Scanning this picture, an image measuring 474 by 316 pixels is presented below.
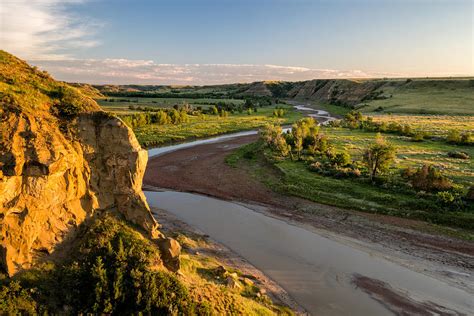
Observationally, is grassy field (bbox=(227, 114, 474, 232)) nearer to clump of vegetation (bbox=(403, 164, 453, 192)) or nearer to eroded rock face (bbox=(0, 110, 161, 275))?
clump of vegetation (bbox=(403, 164, 453, 192))

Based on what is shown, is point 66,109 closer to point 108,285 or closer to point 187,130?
point 108,285

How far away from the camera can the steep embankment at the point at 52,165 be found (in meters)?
11.8

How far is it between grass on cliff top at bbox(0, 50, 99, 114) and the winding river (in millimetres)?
13854

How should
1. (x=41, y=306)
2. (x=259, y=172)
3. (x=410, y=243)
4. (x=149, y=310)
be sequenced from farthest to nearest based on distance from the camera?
(x=259, y=172), (x=410, y=243), (x=149, y=310), (x=41, y=306)

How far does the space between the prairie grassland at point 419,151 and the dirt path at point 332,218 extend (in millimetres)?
13060

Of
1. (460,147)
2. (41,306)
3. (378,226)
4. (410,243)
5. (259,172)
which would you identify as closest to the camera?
(41,306)

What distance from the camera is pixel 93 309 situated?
11742mm

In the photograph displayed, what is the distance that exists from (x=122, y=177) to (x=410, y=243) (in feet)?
64.9

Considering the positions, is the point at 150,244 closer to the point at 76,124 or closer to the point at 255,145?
the point at 76,124

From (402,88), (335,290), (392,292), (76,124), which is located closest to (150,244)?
(76,124)

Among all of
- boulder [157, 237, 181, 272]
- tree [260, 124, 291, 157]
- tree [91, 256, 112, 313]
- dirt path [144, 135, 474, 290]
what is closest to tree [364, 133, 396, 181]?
dirt path [144, 135, 474, 290]

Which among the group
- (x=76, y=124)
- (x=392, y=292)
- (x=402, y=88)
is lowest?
(x=392, y=292)

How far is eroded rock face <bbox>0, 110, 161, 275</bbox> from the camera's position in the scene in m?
11.7

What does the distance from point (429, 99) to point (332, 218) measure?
374ft
